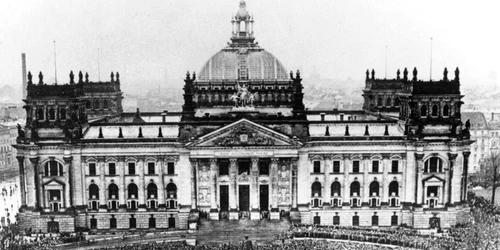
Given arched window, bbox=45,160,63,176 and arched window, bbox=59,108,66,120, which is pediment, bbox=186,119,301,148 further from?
arched window, bbox=45,160,63,176

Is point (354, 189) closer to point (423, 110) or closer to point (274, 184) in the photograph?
point (274, 184)

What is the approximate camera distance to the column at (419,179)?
70688mm

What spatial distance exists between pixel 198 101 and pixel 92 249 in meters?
29.7

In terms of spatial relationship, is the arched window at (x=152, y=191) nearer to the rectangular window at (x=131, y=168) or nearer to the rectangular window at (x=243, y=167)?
the rectangular window at (x=131, y=168)

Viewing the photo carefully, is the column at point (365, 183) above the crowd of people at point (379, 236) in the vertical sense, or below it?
above

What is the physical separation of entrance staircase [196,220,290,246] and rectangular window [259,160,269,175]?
6.14m

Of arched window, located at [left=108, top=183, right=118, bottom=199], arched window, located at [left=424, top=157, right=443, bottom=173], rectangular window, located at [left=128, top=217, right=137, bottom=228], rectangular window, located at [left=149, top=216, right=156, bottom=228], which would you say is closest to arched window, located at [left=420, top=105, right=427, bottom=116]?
arched window, located at [left=424, top=157, right=443, bottom=173]

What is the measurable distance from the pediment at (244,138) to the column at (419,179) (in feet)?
50.4

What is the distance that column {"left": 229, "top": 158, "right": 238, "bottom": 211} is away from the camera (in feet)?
230

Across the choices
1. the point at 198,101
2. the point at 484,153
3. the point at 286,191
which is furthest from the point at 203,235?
the point at 484,153

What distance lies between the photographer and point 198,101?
83.6 meters

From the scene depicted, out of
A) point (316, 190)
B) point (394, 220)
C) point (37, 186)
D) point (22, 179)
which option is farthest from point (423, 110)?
point (22, 179)

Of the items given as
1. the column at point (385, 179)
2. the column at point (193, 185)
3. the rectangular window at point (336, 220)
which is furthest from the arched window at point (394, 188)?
the column at point (193, 185)

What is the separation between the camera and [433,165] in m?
71.3
